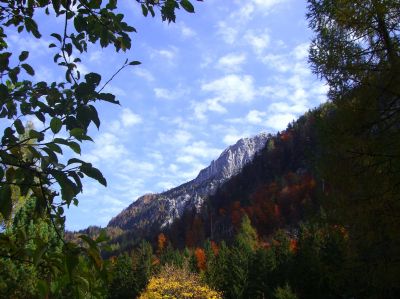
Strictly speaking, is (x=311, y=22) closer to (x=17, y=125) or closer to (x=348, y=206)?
(x=348, y=206)

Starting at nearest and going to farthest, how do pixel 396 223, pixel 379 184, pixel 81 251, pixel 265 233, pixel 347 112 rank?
pixel 81 251 → pixel 396 223 → pixel 379 184 → pixel 347 112 → pixel 265 233

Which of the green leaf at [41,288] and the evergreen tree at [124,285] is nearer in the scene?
the green leaf at [41,288]

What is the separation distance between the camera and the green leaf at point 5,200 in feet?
4.21

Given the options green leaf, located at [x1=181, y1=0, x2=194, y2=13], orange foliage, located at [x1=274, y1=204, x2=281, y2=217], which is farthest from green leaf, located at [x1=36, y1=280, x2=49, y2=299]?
orange foliage, located at [x1=274, y1=204, x2=281, y2=217]

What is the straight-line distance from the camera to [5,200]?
4.24ft

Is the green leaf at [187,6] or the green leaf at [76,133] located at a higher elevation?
the green leaf at [187,6]

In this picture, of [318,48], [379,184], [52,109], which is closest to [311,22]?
[318,48]

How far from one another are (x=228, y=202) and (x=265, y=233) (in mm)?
35851

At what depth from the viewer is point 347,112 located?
345 inches

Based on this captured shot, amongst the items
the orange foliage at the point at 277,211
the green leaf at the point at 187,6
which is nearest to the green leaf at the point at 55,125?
the green leaf at the point at 187,6

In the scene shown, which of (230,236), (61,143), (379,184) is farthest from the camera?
(230,236)

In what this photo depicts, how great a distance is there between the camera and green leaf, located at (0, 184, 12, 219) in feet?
4.21

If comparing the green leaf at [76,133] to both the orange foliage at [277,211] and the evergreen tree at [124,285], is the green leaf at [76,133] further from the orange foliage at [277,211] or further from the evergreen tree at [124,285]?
the orange foliage at [277,211]

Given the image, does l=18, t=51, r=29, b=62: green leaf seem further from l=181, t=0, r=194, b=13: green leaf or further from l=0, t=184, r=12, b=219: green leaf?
l=0, t=184, r=12, b=219: green leaf
